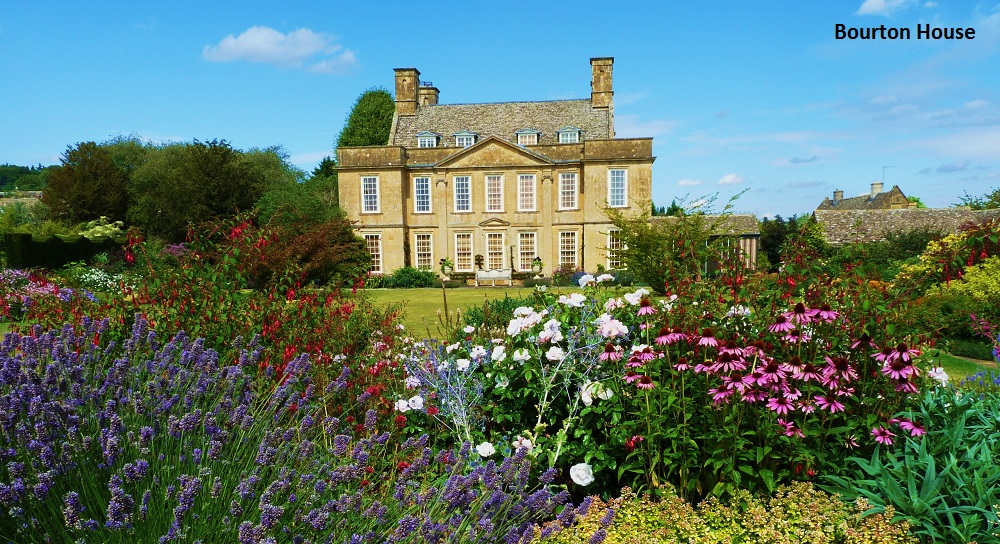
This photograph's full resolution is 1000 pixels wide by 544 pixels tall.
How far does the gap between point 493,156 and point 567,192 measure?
12.4 feet

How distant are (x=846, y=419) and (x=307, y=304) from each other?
4.77 meters

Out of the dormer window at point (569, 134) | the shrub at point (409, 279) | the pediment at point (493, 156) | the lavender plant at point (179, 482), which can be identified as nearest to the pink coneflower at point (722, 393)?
the lavender plant at point (179, 482)

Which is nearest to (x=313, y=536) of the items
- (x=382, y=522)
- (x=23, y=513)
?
(x=382, y=522)

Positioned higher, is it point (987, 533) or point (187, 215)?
point (187, 215)

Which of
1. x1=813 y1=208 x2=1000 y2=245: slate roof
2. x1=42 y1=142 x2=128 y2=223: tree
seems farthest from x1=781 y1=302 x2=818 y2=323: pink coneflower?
x1=42 y1=142 x2=128 y2=223: tree

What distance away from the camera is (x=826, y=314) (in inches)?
141

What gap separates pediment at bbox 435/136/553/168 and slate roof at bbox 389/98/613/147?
2068mm

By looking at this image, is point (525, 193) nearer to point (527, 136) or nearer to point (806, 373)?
point (527, 136)

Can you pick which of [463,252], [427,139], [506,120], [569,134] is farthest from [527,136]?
[463,252]

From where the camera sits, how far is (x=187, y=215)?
31312 mm

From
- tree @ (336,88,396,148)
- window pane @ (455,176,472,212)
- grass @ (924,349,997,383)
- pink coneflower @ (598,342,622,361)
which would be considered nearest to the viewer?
pink coneflower @ (598,342,622,361)

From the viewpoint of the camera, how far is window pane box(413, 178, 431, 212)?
2955cm

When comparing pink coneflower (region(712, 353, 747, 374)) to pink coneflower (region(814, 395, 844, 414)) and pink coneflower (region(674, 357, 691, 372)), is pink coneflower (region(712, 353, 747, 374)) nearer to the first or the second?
pink coneflower (region(674, 357, 691, 372))

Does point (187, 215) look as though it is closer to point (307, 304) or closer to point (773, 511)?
point (307, 304)
